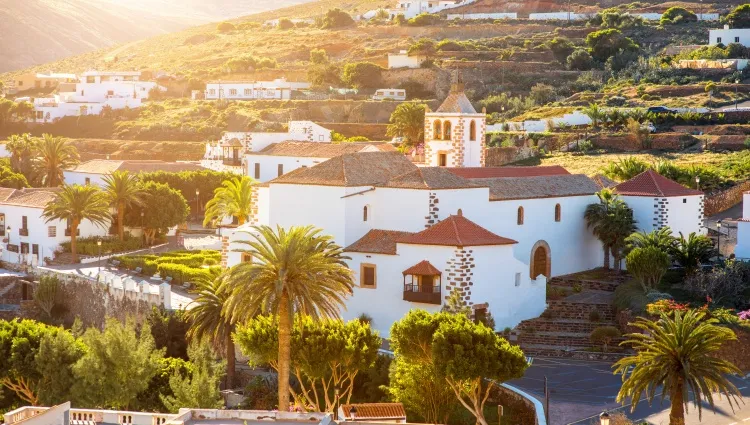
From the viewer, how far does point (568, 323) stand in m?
46.2

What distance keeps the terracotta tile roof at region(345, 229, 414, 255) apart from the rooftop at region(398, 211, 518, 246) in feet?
2.06

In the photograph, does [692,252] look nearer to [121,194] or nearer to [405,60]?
[121,194]

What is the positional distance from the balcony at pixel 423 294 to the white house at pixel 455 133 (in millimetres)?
10382

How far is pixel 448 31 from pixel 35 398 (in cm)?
9194

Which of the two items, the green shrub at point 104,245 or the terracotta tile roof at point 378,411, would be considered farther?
the green shrub at point 104,245

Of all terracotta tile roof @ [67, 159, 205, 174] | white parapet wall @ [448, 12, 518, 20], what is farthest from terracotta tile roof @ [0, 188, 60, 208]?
white parapet wall @ [448, 12, 518, 20]

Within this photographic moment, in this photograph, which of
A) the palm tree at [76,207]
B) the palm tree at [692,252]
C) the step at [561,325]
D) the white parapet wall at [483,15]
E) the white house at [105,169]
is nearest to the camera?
the step at [561,325]

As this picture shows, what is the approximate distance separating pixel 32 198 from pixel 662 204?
32112 mm

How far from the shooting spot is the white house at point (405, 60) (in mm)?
110875

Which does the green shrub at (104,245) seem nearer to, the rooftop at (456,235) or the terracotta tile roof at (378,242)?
the terracotta tile roof at (378,242)

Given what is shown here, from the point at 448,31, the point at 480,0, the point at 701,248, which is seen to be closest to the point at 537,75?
the point at 448,31

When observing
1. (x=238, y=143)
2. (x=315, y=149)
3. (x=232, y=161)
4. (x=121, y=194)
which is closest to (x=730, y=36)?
(x=238, y=143)

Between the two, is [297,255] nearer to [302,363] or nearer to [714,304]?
[302,363]

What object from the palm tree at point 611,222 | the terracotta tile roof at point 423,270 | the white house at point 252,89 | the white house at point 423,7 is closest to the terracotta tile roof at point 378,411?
the terracotta tile roof at point 423,270
